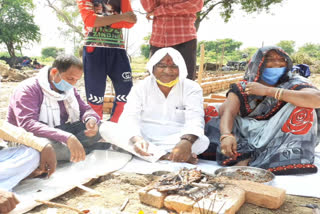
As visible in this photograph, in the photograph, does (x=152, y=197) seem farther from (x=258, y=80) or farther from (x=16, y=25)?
(x=16, y=25)

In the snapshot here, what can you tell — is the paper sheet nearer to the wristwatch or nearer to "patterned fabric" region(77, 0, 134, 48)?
the wristwatch

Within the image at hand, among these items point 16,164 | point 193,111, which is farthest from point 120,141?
point 16,164

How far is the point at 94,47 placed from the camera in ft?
10.8

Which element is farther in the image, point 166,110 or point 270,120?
point 166,110

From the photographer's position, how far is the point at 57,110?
9.00 ft

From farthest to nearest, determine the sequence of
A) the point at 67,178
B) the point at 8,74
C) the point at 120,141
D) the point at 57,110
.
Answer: the point at 8,74, the point at 120,141, the point at 57,110, the point at 67,178

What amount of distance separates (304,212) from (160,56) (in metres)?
1.79

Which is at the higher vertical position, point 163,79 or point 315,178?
point 163,79

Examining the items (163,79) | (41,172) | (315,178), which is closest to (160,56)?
(163,79)

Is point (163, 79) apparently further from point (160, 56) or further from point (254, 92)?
point (254, 92)

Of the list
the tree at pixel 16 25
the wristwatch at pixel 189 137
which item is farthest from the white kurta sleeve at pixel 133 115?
the tree at pixel 16 25

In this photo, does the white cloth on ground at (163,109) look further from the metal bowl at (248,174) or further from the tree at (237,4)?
the tree at (237,4)

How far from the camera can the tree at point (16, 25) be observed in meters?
26.8

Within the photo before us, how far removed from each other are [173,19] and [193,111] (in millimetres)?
1180
